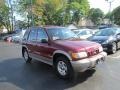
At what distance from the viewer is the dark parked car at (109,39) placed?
1204 centimetres

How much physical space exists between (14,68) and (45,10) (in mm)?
45258

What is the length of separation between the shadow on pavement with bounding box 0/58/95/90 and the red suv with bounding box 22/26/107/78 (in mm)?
412

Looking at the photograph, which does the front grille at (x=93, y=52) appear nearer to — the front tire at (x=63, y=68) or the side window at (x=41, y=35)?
the front tire at (x=63, y=68)

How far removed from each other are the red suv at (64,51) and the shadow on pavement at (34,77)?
0.41 metres

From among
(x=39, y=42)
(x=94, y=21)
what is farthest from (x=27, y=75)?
(x=94, y=21)

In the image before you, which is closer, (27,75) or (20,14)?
(27,75)

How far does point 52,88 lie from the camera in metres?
6.58

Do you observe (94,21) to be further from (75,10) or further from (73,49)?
(73,49)

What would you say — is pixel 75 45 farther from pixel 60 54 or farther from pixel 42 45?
pixel 42 45

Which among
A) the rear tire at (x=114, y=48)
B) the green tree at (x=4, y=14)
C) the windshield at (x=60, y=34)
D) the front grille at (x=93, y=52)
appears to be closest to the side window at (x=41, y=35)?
the windshield at (x=60, y=34)

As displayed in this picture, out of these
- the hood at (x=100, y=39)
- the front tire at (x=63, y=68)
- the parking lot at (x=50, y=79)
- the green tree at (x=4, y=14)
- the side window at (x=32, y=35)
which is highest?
the green tree at (x=4, y=14)

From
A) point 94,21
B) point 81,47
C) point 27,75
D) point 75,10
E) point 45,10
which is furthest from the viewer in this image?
point 94,21

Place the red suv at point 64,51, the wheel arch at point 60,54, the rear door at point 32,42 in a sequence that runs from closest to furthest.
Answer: the red suv at point 64,51
the wheel arch at point 60,54
the rear door at point 32,42

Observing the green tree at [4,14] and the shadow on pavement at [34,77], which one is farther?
the green tree at [4,14]
